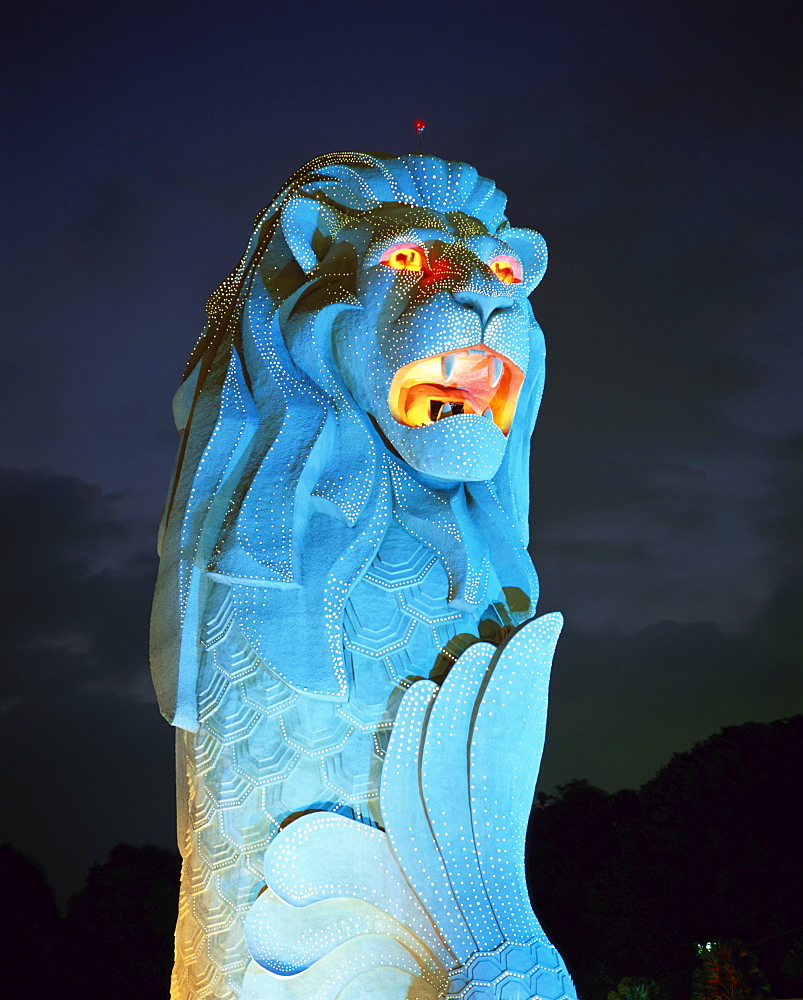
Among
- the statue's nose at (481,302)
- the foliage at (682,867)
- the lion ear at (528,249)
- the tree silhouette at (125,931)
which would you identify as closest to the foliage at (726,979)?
the foliage at (682,867)

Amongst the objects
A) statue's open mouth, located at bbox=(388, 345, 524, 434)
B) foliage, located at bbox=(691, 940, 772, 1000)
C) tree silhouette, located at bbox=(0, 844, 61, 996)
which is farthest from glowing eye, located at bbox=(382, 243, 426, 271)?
tree silhouette, located at bbox=(0, 844, 61, 996)

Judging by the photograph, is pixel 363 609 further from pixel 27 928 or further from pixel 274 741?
pixel 27 928

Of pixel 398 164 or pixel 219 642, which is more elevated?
pixel 398 164

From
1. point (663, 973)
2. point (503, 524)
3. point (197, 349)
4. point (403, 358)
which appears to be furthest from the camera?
point (663, 973)

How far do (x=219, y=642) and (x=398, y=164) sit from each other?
7.11 feet

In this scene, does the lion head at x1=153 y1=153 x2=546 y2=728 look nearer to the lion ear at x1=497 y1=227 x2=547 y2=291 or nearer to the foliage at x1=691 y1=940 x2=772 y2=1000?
the lion ear at x1=497 y1=227 x2=547 y2=291

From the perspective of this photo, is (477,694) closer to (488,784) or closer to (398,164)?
(488,784)

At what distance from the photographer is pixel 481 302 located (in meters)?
4.34

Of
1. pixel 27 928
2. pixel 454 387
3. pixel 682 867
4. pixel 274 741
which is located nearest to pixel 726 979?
pixel 682 867

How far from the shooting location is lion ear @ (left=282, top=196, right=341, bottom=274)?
4.75 m

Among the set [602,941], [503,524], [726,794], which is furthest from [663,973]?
[503,524]

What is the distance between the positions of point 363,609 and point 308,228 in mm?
1667

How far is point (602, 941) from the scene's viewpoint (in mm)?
16938

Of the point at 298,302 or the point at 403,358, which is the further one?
the point at 298,302
